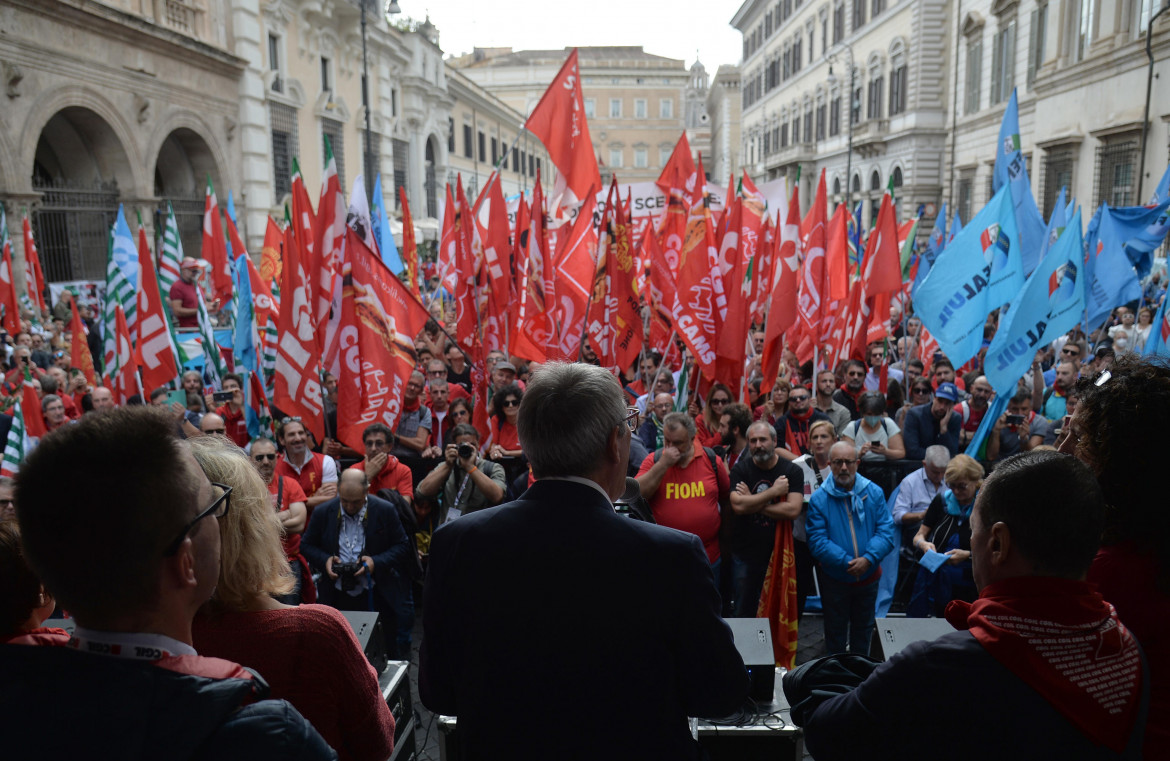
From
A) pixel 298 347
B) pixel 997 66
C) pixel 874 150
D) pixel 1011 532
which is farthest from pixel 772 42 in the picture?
pixel 1011 532

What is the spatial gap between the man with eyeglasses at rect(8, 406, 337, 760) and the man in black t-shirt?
395 cm

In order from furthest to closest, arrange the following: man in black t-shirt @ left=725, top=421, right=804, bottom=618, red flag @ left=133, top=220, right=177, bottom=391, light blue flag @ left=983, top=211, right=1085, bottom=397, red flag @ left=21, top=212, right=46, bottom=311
A: red flag @ left=21, top=212, right=46, bottom=311 → red flag @ left=133, top=220, right=177, bottom=391 → light blue flag @ left=983, top=211, right=1085, bottom=397 → man in black t-shirt @ left=725, top=421, right=804, bottom=618

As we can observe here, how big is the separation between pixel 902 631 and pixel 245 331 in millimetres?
6791

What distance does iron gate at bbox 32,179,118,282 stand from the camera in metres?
16.2

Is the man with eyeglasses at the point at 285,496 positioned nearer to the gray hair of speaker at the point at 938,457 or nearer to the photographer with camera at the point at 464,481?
the photographer with camera at the point at 464,481

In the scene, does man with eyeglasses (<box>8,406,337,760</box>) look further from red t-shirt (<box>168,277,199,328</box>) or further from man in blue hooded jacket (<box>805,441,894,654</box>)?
red t-shirt (<box>168,277,199,328</box>)

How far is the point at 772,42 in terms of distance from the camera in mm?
54125

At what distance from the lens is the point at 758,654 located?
2.77m

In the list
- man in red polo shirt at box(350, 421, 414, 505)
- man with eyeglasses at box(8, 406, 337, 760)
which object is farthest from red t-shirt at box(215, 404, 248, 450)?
man with eyeglasses at box(8, 406, 337, 760)

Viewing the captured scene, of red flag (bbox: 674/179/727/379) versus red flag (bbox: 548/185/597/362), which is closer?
red flag (bbox: 674/179/727/379)

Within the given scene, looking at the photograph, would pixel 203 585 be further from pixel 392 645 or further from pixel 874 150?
pixel 874 150

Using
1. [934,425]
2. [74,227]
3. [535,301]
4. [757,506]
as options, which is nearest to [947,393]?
[934,425]

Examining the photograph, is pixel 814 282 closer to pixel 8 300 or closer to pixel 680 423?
pixel 680 423

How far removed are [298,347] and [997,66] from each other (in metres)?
27.3
